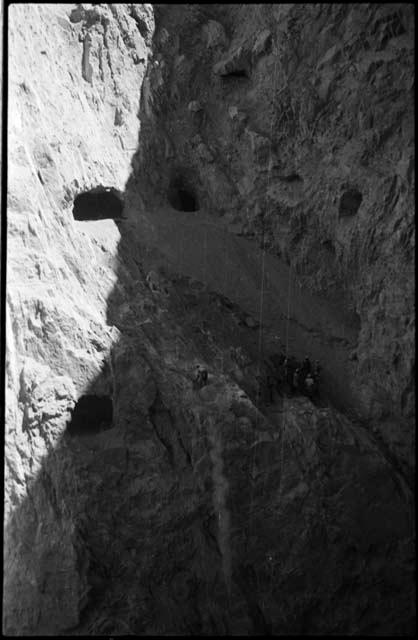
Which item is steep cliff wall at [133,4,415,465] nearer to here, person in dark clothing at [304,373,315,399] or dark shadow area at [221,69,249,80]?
dark shadow area at [221,69,249,80]

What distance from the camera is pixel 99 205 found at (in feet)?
58.5

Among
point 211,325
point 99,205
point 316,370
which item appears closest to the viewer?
point 316,370

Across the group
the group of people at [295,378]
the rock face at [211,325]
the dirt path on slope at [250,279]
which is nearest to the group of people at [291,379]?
the group of people at [295,378]

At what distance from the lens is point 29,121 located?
51.9ft


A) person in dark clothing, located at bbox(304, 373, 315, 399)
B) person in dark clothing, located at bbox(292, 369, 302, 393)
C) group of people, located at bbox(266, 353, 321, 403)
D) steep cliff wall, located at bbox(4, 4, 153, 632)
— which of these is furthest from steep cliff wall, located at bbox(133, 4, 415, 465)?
steep cliff wall, located at bbox(4, 4, 153, 632)

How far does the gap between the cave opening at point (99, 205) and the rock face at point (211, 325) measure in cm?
6

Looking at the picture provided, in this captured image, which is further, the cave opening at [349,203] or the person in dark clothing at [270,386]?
the cave opening at [349,203]

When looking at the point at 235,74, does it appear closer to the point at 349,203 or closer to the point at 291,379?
the point at 349,203

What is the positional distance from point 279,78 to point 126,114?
357cm

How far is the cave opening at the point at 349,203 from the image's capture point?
1596 centimetres

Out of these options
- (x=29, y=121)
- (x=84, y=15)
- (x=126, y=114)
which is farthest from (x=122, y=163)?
(x=84, y=15)

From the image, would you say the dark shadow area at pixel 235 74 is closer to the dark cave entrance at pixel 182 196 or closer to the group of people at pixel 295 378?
the dark cave entrance at pixel 182 196

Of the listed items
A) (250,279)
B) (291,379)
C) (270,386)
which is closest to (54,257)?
(250,279)

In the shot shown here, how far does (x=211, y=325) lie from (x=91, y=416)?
3.25 m
